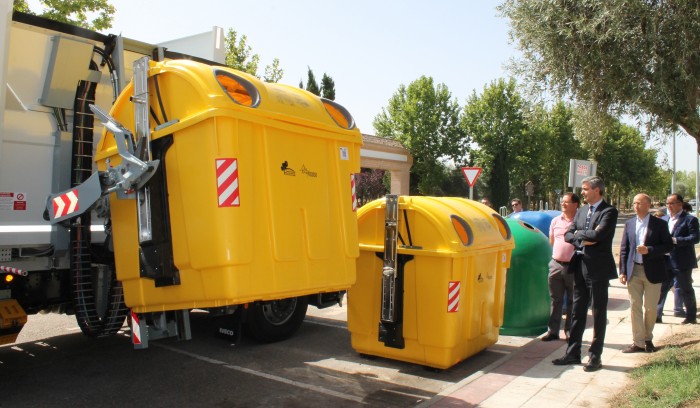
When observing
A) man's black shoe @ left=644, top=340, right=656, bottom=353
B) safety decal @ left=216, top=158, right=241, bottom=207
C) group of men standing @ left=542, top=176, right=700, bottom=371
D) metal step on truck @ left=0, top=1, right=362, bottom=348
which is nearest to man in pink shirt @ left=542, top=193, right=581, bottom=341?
group of men standing @ left=542, top=176, right=700, bottom=371

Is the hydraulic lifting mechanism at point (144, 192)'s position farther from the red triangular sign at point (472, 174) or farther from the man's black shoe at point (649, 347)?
the red triangular sign at point (472, 174)

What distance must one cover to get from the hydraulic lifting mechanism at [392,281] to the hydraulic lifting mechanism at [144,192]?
192cm

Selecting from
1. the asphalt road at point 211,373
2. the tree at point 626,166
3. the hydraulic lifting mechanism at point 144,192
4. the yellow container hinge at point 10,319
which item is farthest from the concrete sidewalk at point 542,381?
the tree at point 626,166

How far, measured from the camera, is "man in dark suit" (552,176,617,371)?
5.10 metres

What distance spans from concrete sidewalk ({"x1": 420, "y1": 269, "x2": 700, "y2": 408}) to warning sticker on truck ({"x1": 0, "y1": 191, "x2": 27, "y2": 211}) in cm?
383

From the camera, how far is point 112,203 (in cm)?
441

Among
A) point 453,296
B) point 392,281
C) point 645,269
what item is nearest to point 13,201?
point 392,281

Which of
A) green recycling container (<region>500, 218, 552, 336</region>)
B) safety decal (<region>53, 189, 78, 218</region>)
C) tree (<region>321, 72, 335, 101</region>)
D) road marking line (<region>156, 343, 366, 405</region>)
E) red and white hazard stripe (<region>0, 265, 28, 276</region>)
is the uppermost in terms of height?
tree (<region>321, 72, 335, 101</region>)

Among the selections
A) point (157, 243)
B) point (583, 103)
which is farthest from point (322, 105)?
point (583, 103)

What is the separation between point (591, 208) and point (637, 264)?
101 centimetres

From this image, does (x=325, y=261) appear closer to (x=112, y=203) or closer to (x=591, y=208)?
(x=112, y=203)

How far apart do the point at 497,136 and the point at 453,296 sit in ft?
149

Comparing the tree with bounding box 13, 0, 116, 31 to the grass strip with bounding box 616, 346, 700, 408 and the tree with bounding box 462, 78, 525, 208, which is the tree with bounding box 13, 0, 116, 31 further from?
the tree with bounding box 462, 78, 525, 208

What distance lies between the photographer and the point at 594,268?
5.14 metres
